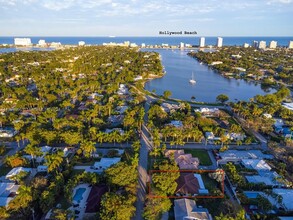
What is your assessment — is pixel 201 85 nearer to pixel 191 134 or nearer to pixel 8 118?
pixel 191 134

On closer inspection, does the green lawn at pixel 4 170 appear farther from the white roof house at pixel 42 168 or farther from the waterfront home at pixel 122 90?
the waterfront home at pixel 122 90

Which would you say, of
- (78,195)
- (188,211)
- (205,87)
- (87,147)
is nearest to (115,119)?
(87,147)

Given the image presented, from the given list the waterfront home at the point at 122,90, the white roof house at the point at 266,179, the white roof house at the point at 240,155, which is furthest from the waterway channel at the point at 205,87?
the white roof house at the point at 266,179

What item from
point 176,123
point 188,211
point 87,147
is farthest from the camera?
point 176,123

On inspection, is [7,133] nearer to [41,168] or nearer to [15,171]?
[15,171]

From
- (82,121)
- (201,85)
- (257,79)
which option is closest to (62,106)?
(82,121)

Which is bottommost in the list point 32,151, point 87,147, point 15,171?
point 15,171

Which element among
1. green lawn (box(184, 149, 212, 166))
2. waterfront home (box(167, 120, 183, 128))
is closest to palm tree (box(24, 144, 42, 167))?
green lawn (box(184, 149, 212, 166))

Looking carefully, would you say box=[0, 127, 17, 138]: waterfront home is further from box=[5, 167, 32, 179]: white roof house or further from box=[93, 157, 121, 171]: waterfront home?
box=[93, 157, 121, 171]: waterfront home
